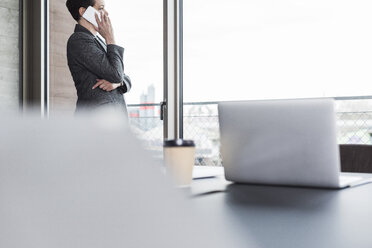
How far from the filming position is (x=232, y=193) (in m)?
0.88

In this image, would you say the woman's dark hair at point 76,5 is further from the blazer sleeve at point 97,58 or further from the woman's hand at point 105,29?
the blazer sleeve at point 97,58

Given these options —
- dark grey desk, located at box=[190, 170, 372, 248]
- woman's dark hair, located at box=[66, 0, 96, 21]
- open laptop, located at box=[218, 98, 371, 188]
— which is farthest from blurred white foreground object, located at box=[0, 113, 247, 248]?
woman's dark hair, located at box=[66, 0, 96, 21]

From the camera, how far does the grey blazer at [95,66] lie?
2904 millimetres

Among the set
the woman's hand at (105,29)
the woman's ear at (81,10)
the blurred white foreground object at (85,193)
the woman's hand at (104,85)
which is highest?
the woman's ear at (81,10)

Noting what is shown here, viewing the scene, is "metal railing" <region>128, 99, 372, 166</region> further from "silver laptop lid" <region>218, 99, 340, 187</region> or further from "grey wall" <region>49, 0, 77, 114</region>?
"silver laptop lid" <region>218, 99, 340, 187</region>

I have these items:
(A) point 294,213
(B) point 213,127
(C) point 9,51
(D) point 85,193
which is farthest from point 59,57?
(D) point 85,193

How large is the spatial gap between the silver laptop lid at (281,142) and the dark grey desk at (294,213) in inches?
2.0

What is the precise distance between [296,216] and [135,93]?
9.16 ft

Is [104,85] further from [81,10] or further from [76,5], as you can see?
[76,5]

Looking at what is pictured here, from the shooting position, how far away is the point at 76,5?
3.29 metres

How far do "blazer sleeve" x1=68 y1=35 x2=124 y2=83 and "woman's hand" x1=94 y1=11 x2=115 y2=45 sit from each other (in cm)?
8

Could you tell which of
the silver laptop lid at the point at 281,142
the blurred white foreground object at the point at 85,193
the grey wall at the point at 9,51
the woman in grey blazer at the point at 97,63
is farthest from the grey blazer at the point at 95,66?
the blurred white foreground object at the point at 85,193

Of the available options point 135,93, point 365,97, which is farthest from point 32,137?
point 365,97

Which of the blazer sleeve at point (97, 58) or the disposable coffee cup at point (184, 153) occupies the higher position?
the blazer sleeve at point (97, 58)
